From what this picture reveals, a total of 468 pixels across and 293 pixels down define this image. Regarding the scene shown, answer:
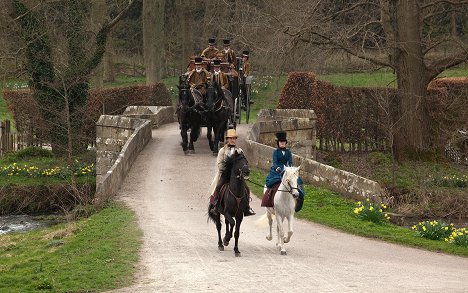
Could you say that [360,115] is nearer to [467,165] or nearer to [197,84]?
[467,165]

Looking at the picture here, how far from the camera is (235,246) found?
18.8 m

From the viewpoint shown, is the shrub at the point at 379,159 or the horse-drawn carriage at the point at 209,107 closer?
the horse-drawn carriage at the point at 209,107

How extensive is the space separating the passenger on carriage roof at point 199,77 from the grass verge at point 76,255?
278 inches

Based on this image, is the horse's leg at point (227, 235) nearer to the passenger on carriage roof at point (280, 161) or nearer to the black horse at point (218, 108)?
the passenger on carriage roof at point (280, 161)

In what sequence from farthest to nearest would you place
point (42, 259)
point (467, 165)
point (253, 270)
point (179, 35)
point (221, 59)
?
point (179, 35) < point (467, 165) < point (221, 59) < point (42, 259) < point (253, 270)

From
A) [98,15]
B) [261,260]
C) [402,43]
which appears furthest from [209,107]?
[98,15]

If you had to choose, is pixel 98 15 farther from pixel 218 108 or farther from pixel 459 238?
pixel 459 238

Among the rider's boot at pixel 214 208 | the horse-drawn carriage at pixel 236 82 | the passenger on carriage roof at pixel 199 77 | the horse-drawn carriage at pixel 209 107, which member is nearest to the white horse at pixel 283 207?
the rider's boot at pixel 214 208

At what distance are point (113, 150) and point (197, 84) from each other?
435 cm

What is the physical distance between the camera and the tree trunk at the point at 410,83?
34.7 m

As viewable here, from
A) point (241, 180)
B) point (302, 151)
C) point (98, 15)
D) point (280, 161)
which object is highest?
point (98, 15)

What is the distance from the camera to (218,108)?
3127 centimetres

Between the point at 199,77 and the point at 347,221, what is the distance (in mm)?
9490

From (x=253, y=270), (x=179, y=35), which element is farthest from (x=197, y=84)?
(x=179, y=35)
